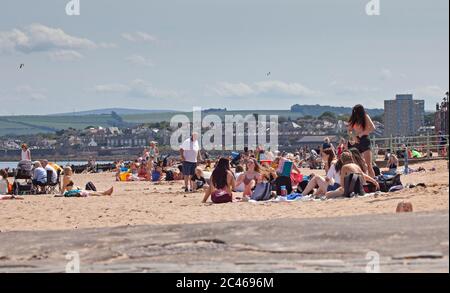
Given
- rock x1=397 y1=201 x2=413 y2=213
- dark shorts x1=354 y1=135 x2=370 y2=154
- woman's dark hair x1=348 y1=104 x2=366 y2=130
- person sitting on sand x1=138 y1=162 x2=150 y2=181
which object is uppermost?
woman's dark hair x1=348 y1=104 x2=366 y2=130

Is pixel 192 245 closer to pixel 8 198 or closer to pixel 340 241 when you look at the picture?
pixel 340 241

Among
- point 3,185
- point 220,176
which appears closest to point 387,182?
point 220,176

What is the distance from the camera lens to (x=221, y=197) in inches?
669

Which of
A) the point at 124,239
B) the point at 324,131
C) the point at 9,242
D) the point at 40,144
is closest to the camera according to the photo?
the point at 124,239

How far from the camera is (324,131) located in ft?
534

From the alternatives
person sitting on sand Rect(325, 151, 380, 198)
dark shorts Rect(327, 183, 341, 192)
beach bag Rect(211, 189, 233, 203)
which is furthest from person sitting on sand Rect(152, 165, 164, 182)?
person sitting on sand Rect(325, 151, 380, 198)

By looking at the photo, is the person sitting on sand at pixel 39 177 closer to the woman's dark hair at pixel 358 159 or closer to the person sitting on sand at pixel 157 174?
the person sitting on sand at pixel 157 174

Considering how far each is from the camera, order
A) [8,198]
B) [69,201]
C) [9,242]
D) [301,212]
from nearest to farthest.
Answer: [9,242]
[301,212]
[69,201]
[8,198]

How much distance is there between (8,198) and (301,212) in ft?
30.7

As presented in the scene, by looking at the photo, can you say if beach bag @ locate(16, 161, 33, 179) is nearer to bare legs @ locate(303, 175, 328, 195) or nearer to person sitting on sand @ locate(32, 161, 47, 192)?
person sitting on sand @ locate(32, 161, 47, 192)

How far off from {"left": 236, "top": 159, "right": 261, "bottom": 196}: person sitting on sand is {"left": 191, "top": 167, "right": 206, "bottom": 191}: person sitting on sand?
3.61 metres

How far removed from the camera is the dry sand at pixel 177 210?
12977mm

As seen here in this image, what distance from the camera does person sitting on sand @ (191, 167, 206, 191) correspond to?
880 inches
